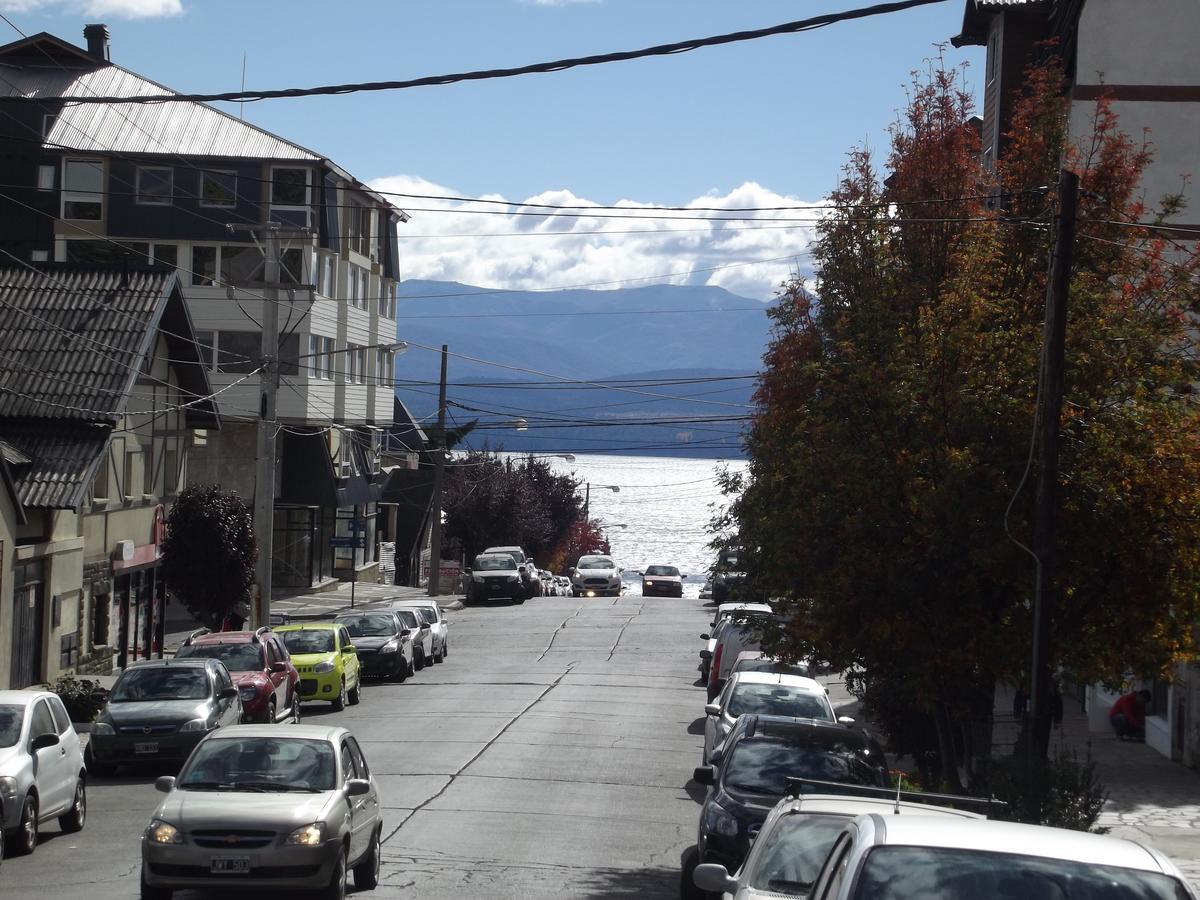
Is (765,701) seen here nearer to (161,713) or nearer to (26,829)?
(161,713)

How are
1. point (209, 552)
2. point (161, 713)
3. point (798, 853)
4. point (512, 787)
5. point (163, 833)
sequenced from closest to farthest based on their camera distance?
point (798, 853) < point (163, 833) < point (512, 787) < point (161, 713) < point (209, 552)

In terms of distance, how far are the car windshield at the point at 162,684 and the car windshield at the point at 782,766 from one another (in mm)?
9911

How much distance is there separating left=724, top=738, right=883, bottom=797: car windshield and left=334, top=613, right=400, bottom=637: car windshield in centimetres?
2178

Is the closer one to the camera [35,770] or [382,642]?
[35,770]

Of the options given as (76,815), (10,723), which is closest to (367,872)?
(10,723)

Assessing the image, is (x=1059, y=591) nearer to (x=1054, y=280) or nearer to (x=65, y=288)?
(x=1054, y=280)

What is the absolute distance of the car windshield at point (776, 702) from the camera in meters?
21.2

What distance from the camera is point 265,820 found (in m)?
12.4

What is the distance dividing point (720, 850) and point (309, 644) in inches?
716

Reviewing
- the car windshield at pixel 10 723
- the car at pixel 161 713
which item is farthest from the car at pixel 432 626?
the car windshield at pixel 10 723

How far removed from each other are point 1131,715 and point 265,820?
19928 millimetres

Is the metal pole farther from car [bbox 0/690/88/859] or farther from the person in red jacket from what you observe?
the person in red jacket

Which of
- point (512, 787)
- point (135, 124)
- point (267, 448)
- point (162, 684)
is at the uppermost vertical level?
point (135, 124)

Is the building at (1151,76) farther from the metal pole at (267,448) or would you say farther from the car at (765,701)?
the metal pole at (267,448)
